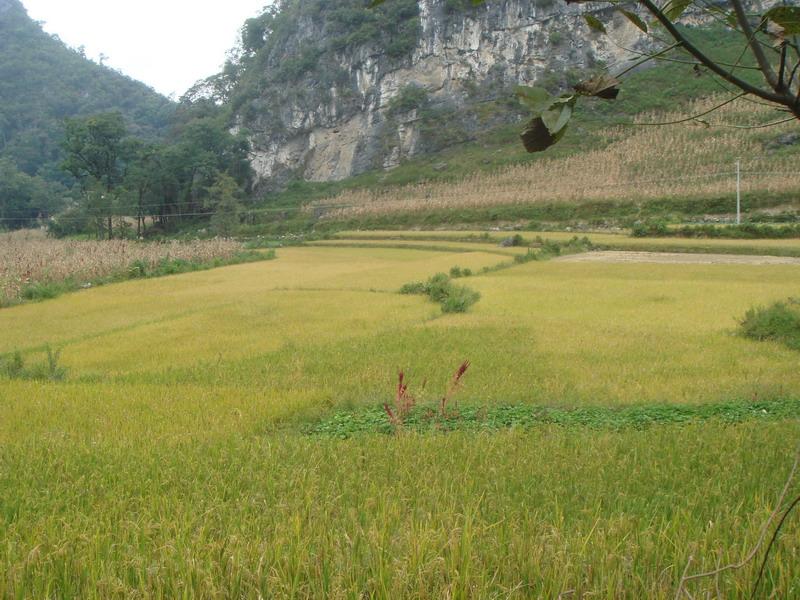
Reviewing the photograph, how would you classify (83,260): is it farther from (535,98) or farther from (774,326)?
(535,98)

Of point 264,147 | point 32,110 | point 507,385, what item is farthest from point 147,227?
point 507,385

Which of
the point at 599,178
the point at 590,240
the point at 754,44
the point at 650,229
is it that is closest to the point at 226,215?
the point at 599,178

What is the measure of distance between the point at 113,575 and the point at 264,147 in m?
68.5

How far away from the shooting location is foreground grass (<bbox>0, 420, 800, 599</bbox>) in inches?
86.7

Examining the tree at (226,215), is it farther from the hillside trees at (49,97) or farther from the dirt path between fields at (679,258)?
the hillside trees at (49,97)

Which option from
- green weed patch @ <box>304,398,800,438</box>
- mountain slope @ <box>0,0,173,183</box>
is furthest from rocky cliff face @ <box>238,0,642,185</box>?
green weed patch @ <box>304,398,800,438</box>

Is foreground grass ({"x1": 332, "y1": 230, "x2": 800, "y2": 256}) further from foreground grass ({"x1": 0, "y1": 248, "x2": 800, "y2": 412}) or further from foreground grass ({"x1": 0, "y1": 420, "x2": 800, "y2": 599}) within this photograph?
foreground grass ({"x1": 0, "y1": 420, "x2": 800, "y2": 599})

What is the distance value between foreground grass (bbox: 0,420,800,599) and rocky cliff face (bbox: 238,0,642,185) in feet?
179

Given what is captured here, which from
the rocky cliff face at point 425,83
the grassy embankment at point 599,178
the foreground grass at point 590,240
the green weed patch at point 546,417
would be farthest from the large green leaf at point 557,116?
the rocky cliff face at point 425,83

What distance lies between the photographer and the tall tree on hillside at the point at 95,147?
174 feet

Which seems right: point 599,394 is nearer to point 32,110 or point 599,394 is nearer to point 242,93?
point 242,93

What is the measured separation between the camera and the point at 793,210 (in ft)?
93.7

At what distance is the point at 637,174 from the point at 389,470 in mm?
38993

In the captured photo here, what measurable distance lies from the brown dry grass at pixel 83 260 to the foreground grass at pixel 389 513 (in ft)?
53.8
